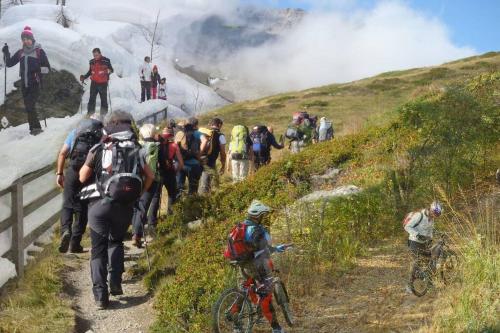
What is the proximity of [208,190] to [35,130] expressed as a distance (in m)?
5.89

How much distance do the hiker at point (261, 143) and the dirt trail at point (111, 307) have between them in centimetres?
559

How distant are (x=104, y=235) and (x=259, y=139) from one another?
7.07 m

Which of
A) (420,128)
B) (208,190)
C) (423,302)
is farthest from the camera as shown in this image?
(208,190)

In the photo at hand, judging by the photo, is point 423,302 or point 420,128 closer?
point 423,302

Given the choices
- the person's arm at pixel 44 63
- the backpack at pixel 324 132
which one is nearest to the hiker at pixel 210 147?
the person's arm at pixel 44 63

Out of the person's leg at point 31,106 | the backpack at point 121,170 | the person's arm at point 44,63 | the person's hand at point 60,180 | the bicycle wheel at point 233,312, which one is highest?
the person's arm at point 44,63

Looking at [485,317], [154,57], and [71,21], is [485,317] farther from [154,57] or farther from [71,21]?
[154,57]

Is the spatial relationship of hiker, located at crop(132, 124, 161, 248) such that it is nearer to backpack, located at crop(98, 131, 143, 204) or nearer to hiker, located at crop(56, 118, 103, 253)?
hiker, located at crop(56, 118, 103, 253)

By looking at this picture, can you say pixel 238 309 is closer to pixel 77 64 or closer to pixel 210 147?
pixel 210 147

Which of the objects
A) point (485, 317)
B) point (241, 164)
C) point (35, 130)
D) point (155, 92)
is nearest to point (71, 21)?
point (155, 92)

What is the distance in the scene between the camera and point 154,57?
68.5ft

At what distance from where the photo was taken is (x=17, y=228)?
21.6 feet

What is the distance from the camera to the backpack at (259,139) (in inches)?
485

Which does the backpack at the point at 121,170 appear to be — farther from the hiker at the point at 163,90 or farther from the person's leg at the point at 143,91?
the hiker at the point at 163,90
